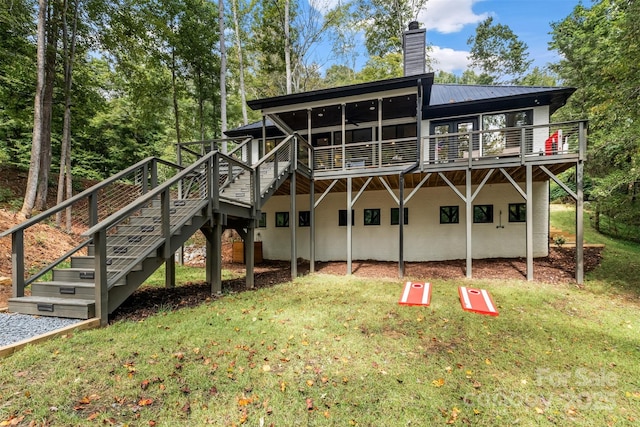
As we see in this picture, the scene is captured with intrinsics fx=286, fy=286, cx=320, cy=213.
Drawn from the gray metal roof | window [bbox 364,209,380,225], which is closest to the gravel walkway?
window [bbox 364,209,380,225]

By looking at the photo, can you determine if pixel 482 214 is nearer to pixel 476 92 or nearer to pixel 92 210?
pixel 476 92

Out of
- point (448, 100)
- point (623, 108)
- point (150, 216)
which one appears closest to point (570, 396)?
point (150, 216)

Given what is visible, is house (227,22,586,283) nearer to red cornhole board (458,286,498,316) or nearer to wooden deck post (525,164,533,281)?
wooden deck post (525,164,533,281)

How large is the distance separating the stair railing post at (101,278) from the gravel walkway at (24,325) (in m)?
0.28

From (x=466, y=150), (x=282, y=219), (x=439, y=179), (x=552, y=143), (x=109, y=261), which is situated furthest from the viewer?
(x=282, y=219)

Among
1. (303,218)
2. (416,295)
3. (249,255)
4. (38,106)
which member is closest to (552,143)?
(416,295)

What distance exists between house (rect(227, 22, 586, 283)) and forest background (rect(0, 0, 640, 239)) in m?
1.96

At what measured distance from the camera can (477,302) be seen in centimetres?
568

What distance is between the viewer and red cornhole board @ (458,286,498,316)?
17.3 feet

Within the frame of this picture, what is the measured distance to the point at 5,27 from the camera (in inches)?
391

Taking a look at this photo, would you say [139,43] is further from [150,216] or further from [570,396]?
[570,396]

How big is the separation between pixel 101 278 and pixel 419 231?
32.8ft

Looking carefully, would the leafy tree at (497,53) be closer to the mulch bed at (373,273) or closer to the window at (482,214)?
the mulch bed at (373,273)

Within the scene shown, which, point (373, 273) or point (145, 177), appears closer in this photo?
point (145, 177)
